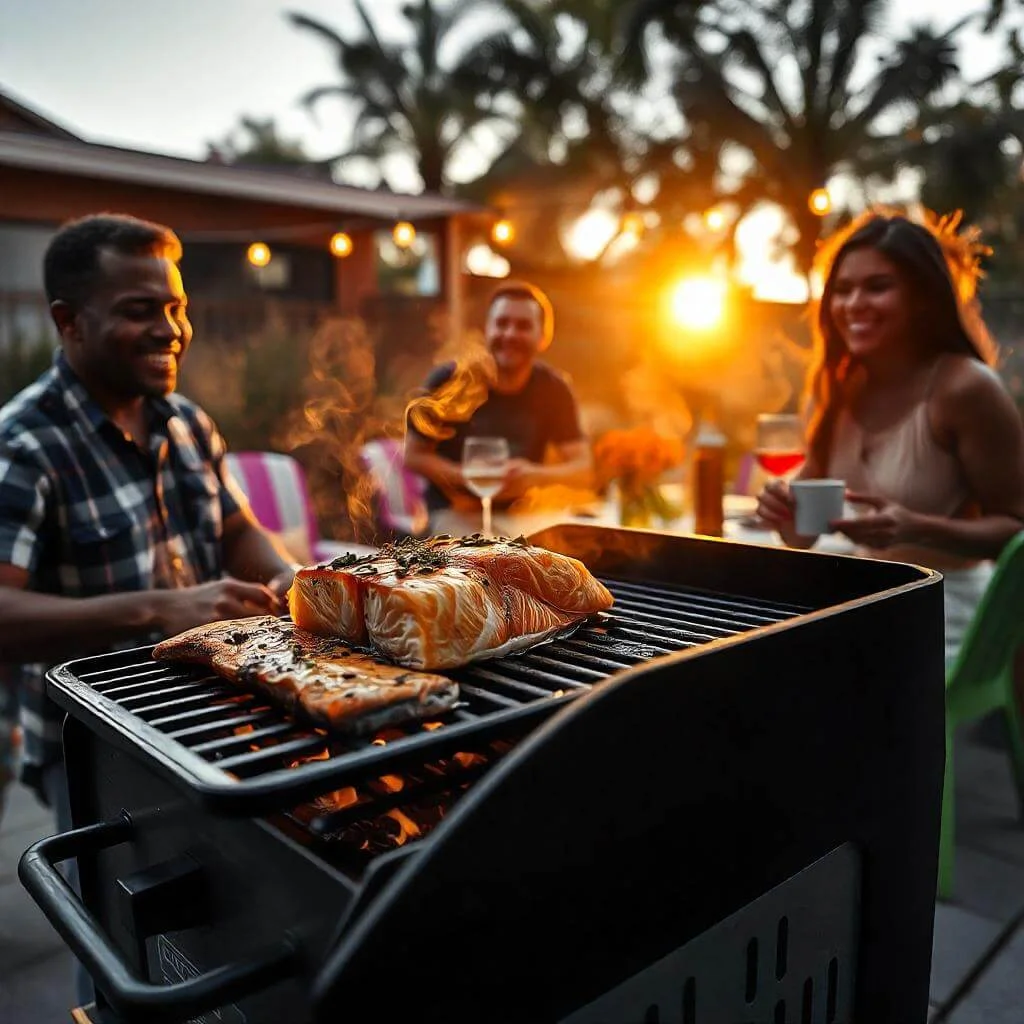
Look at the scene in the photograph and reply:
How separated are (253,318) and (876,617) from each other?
42.9 ft

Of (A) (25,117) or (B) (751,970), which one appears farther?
(A) (25,117)

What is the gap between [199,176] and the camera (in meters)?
8.38

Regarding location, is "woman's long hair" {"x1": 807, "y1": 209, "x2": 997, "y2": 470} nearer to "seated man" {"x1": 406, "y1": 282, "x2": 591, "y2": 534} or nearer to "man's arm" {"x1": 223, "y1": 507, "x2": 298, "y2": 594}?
"seated man" {"x1": 406, "y1": 282, "x2": 591, "y2": 534}

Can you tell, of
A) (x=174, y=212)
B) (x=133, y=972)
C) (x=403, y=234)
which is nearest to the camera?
(x=133, y=972)

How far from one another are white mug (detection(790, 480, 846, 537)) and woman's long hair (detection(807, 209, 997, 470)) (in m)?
0.94

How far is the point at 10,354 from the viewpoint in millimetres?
9992

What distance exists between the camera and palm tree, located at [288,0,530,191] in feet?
77.6

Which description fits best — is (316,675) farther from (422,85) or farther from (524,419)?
(422,85)

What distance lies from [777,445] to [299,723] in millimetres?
2773

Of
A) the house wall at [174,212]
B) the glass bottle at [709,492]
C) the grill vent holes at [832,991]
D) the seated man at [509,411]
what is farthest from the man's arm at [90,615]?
the house wall at [174,212]

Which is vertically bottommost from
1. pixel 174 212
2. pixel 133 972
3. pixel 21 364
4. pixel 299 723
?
pixel 133 972

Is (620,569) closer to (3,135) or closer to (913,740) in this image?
(913,740)

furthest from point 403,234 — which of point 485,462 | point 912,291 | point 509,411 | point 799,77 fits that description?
point 799,77

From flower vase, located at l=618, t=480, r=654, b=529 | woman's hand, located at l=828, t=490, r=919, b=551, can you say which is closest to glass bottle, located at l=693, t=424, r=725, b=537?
flower vase, located at l=618, t=480, r=654, b=529
